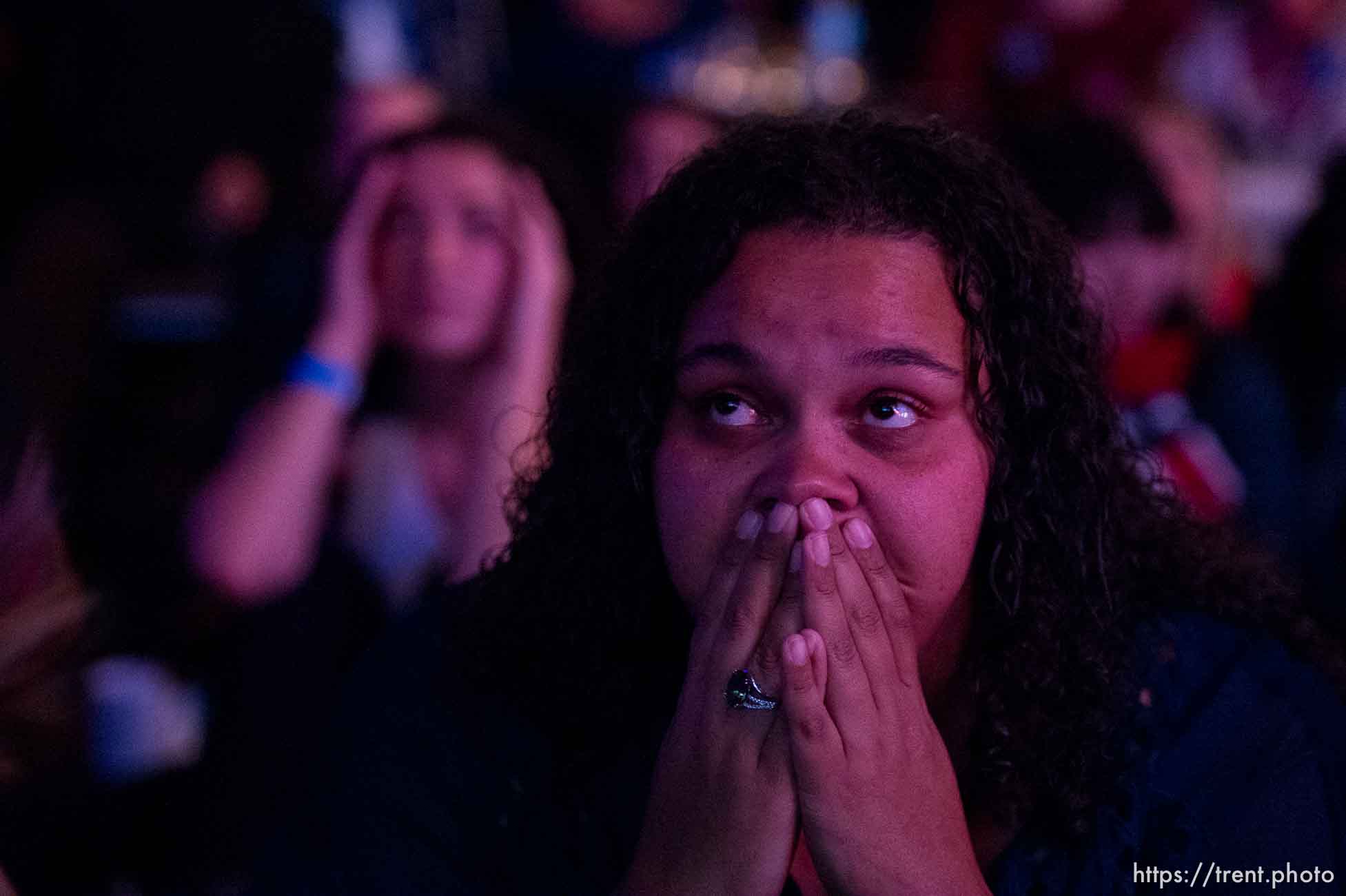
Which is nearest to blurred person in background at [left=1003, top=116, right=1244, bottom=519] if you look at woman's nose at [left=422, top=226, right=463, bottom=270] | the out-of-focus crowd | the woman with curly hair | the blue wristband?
the out-of-focus crowd

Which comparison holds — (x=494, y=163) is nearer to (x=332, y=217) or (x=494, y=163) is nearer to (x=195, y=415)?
(x=332, y=217)

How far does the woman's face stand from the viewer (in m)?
1.20

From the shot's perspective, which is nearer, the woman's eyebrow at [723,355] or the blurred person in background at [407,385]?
the woman's eyebrow at [723,355]

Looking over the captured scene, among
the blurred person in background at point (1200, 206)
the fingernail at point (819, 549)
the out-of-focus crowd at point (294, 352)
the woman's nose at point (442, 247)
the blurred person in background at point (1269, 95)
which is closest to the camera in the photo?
the fingernail at point (819, 549)

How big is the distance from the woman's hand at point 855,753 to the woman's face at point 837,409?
59mm

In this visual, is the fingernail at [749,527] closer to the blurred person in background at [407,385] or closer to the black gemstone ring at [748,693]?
the black gemstone ring at [748,693]

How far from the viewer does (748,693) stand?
46.5 inches

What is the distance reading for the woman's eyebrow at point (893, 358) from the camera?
1195 mm

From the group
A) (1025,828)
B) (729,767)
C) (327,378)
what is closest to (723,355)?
(729,767)

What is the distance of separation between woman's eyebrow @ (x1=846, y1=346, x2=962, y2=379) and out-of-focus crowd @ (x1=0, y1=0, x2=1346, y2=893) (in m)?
0.37

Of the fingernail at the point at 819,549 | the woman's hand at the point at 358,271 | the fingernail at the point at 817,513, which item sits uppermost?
the woman's hand at the point at 358,271

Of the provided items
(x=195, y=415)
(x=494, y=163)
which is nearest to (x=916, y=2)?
(x=494, y=163)

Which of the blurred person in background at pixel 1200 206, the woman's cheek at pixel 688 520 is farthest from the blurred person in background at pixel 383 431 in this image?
the blurred person in background at pixel 1200 206

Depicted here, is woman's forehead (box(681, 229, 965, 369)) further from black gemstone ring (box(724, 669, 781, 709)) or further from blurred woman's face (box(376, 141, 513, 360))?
blurred woman's face (box(376, 141, 513, 360))
